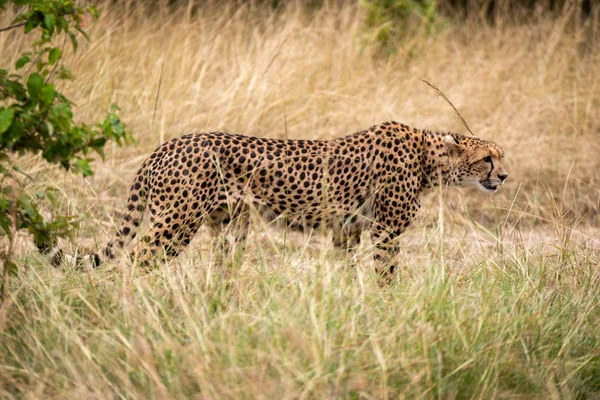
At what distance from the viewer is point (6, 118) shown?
9.36 feet

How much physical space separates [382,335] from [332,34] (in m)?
5.06

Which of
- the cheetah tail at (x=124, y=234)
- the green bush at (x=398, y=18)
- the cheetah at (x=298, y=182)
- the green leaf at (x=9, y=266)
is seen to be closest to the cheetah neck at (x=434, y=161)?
the cheetah at (x=298, y=182)

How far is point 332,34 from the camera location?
7723 mm

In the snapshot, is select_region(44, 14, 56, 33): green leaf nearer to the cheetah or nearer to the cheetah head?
the cheetah

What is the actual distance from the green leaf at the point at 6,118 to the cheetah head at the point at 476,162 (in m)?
2.39

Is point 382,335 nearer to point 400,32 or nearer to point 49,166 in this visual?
point 49,166

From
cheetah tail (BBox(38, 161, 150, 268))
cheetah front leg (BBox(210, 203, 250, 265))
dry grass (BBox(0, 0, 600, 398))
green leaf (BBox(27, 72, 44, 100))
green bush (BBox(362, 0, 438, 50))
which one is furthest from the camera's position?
green bush (BBox(362, 0, 438, 50))

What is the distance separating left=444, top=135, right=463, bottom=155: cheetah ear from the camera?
4570 millimetres

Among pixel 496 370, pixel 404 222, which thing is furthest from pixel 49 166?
pixel 496 370

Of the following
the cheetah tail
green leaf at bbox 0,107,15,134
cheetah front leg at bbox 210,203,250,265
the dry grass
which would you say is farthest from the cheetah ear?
green leaf at bbox 0,107,15,134

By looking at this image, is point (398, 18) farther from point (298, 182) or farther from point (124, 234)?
point (124, 234)

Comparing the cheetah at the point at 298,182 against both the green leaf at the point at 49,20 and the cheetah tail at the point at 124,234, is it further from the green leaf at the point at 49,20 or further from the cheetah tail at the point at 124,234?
the green leaf at the point at 49,20

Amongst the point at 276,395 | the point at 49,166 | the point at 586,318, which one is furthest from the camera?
the point at 49,166

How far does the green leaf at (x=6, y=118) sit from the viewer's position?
2842 millimetres
